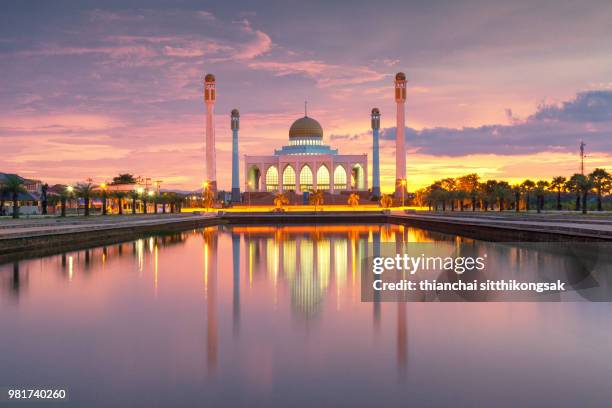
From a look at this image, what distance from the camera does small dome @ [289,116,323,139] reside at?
76.8m

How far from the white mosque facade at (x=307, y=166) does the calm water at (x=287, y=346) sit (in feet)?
203

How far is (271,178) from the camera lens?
7688cm

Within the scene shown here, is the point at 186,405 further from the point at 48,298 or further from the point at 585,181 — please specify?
the point at 585,181

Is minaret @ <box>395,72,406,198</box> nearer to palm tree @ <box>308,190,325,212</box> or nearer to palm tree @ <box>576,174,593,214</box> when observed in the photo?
palm tree @ <box>308,190,325,212</box>

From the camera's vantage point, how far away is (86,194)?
40188mm

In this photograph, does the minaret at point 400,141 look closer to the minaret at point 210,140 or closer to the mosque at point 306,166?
the mosque at point 306,166

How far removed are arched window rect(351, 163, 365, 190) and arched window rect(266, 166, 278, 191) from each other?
33.7 ft

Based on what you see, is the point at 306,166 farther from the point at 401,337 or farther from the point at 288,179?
the point at 401,337

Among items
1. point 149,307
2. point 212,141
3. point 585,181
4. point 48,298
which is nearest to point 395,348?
point 149,307

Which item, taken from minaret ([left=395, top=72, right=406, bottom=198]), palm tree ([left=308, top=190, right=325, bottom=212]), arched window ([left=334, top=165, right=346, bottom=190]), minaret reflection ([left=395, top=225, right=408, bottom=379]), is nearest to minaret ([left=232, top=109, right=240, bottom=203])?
palm tree ([left=308, top=190, right=325, bottom=212])

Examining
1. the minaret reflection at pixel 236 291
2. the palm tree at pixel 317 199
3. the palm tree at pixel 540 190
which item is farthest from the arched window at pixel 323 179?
the minaret reflection at pixel 236 291

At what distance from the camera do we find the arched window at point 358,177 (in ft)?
251

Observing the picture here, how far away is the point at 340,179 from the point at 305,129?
821cm

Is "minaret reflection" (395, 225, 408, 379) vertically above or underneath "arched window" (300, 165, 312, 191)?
underneath
